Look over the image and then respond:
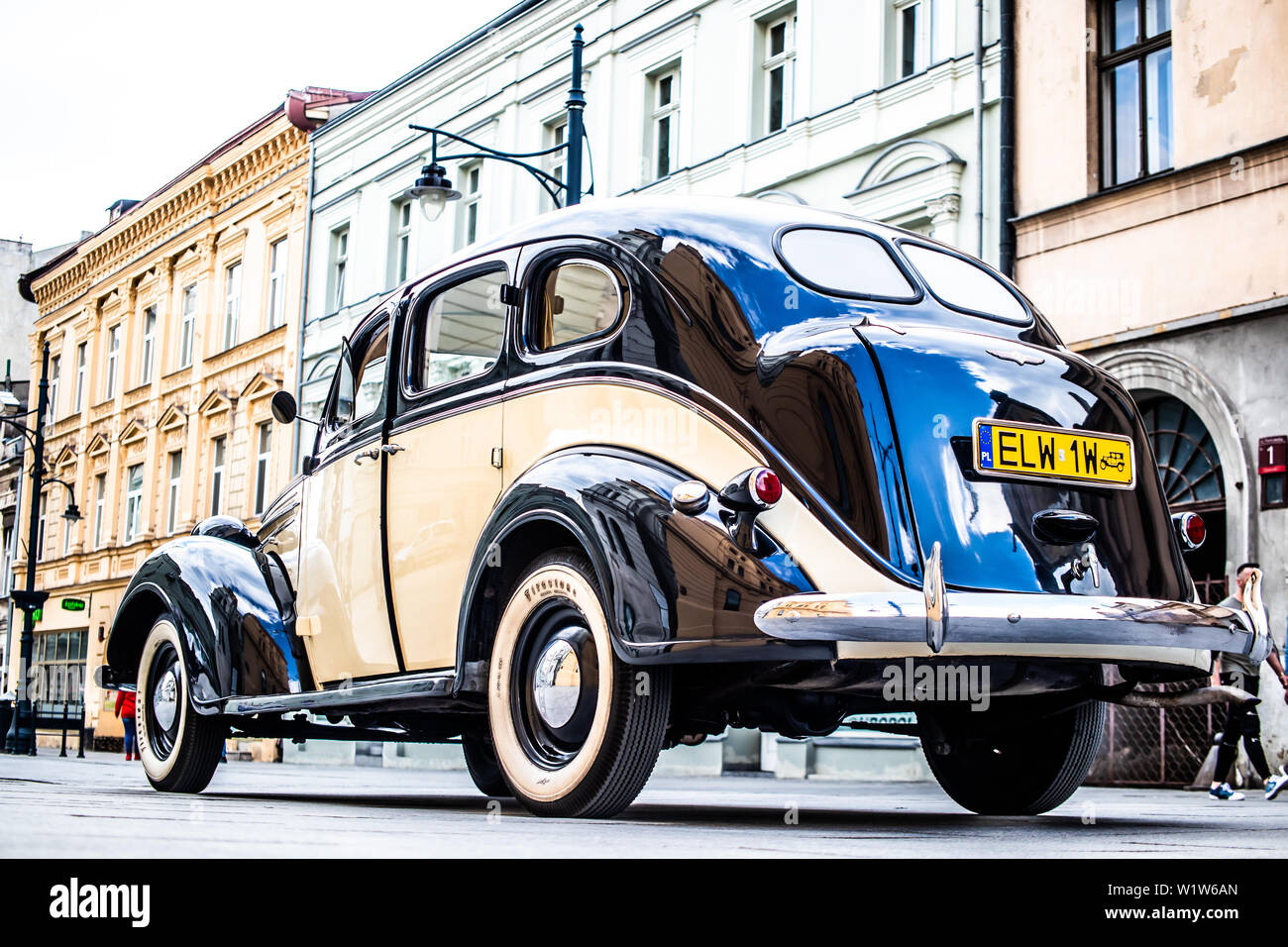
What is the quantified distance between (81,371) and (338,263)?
46.4 feet

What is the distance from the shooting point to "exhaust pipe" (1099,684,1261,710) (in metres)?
5.75

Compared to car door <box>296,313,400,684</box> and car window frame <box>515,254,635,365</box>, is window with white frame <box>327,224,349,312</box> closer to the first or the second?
car door <box>296,313,400,684</box>

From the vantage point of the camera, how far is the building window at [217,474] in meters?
32.7

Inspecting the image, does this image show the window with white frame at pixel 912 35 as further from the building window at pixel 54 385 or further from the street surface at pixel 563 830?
the building window at pixel 54 385

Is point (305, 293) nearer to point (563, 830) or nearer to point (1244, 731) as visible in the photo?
point (1244, 731)

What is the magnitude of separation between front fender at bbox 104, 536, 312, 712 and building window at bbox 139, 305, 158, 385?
3041 centimetres

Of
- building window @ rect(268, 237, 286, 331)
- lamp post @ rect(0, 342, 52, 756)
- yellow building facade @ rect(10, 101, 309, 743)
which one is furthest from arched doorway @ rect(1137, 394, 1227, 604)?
building window @ rect(268, 237, 286, 331)

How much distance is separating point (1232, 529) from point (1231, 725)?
343 centimetres

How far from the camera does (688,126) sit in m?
21.7

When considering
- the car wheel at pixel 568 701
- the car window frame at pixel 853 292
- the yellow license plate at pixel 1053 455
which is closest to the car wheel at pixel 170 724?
the car wheel at pixel 568 701

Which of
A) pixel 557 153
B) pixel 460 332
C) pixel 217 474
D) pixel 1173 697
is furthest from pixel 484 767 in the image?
pixel 217 474

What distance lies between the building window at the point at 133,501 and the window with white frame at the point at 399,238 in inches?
441
